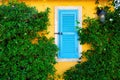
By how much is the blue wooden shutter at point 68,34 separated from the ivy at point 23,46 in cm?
38

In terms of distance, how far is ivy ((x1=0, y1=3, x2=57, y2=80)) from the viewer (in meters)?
9.92

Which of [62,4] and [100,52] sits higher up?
[62,4]

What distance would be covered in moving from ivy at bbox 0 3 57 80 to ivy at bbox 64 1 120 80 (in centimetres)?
78

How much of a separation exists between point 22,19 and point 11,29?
36 centimetres

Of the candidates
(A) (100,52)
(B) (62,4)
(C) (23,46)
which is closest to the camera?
(C) (23,46)

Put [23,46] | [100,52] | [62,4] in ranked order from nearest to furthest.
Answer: [23,46], [100,52], [62,4]

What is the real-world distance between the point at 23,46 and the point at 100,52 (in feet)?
6.44

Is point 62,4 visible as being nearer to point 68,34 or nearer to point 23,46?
point 68,34

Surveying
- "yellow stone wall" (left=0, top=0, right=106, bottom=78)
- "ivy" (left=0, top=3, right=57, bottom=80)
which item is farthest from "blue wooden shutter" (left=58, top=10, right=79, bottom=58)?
"ivy" (left=0, top=3, right=57, bottom=80)

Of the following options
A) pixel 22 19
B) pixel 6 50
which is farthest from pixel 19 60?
pixel 22 19

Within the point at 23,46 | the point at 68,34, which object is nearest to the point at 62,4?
the point at 68,34

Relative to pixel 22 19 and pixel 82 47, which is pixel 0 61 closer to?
pixel 22 19

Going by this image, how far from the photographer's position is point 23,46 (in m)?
9.91

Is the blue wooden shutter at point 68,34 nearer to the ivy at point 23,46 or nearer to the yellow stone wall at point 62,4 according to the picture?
the yellow stone wall at point 62,4
